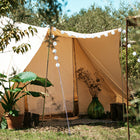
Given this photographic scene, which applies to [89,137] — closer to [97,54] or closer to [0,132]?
[0,132]

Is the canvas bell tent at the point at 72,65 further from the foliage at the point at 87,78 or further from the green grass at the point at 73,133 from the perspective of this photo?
the green grass at the point at 73,133

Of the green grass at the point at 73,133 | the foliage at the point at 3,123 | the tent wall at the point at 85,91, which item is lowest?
the green grass at the point at 73,133

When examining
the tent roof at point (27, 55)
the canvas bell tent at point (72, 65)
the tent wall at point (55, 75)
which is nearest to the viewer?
the tent roof at point (27, 55)

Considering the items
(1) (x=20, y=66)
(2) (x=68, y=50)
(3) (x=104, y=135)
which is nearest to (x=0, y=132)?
(1) (x=20, y=66)

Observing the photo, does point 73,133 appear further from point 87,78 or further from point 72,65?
point 72,65

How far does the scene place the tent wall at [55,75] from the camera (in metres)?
5.34

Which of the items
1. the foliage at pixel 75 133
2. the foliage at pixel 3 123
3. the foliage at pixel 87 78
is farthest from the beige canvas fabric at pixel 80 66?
the foliage at pixel 75 133

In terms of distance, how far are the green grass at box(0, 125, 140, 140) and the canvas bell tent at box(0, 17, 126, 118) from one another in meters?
1.08

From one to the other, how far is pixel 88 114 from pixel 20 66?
191cm

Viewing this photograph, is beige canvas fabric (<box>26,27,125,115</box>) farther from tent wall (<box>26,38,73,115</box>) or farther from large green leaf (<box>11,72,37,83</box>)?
large green leaf (<box>11,72,37,83</box>)

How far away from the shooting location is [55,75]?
555 centimetres

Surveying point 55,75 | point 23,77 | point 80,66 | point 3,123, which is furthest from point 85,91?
point 3,123

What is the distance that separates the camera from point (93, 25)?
14.0 metres

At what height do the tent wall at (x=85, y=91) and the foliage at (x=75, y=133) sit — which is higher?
the tent wall at (x=85, y=91)
